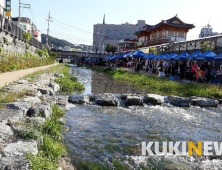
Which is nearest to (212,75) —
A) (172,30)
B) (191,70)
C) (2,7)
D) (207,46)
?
(191,70)

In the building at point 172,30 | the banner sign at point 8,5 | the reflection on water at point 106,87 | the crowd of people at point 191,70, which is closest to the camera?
the reflection on water at point 106,87

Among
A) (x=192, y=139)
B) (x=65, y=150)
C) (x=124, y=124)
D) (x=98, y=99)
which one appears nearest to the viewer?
(x=65, y=150)

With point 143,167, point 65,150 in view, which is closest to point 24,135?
point 65,150

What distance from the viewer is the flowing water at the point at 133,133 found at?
5512 millimetres

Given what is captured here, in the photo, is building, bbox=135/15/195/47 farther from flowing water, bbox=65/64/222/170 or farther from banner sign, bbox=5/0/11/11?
flowing water, bbox=65/64/222/170

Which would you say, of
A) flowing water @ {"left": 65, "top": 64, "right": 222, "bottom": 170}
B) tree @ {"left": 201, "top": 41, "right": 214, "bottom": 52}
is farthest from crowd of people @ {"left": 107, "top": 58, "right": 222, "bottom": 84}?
flowing water @ {"left": 65, "top": 64, "right": 222, "bottom": 170}

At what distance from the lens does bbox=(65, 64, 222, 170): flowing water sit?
5512mm

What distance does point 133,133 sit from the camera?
7664mm

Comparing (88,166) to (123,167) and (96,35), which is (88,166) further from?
(96,35)

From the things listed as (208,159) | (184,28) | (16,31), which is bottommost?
(208,159)

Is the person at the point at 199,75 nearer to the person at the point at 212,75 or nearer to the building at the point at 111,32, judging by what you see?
the person at the point at 212,75

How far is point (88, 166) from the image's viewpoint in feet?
17.1

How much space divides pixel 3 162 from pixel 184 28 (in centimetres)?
4958

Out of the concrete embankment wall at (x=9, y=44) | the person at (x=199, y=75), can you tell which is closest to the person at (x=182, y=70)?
the person at (x=199, y=75)
